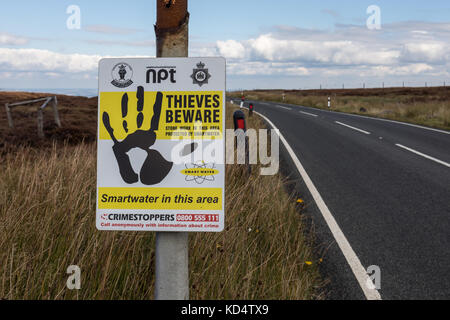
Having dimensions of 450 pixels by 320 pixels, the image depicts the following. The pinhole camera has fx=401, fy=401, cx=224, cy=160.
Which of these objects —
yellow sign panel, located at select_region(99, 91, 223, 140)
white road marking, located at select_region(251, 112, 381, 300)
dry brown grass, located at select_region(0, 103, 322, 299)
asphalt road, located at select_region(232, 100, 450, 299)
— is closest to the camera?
yellow sign panel, located at select_region(99, 91, 223, 140)

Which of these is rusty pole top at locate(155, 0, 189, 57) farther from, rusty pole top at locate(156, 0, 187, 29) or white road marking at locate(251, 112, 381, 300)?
white road marking at locate(251, 112, 381, 300)

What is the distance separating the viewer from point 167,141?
6.29 feet

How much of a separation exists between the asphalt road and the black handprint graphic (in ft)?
7.47

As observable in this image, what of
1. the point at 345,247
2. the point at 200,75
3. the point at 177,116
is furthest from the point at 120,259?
the point at 345,247

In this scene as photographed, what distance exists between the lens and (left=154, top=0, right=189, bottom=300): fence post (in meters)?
1.92

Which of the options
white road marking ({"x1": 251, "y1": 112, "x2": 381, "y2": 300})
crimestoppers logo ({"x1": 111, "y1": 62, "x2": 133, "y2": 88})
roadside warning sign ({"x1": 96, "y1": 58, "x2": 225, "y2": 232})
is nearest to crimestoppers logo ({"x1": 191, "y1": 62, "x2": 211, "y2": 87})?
roadside warning sign ({"x1": 96, "y1": 58, "x2": 225, "y2": 232})

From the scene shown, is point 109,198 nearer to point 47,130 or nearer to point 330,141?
point 330,141

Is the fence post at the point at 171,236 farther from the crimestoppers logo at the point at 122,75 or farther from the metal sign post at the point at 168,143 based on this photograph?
the crimestoppers logo at the point at 122,75

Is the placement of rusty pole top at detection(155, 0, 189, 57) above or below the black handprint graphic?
above

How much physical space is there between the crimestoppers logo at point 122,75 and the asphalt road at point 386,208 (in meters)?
2.59

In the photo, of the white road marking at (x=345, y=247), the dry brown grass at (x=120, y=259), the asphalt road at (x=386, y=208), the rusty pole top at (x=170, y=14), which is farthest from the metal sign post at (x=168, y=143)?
the white road marking at (x=345, y=247)

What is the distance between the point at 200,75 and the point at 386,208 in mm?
4873

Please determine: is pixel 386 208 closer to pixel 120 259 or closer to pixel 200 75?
pixel 120 259

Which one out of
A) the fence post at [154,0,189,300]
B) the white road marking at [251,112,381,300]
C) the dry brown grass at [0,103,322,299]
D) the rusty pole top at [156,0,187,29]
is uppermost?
the rusty pole top at [156,0,187,29]
